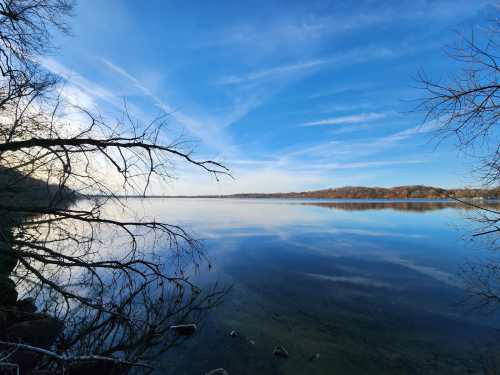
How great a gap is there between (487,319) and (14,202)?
36.3ft

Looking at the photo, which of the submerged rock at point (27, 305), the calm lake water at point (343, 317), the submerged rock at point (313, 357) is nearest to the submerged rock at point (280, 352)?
the calm lake water at point (343, 317)

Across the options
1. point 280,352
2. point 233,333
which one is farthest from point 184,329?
point 280,352

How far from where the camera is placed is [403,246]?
14.0m

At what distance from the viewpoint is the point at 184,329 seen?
205 inches

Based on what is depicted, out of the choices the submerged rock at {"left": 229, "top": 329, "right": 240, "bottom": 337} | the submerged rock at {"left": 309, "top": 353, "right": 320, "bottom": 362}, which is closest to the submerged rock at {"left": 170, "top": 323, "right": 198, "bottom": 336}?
the submerged rock at {"left": 229, "top": 329, "right": 240, "bottom": 337}

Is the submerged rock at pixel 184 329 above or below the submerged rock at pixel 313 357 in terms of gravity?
above

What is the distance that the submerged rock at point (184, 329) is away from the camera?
5136 millimetres

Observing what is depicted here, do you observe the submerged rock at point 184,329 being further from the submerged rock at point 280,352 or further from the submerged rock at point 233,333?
the submerged rock at point 280,352

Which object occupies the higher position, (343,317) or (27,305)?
(27,305)

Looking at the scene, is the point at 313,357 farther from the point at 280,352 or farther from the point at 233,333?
the point at 233,333

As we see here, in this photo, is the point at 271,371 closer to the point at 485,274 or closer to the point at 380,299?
the point at 380,299

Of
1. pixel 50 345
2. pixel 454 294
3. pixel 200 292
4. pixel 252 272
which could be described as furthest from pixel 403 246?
pixel 50 345

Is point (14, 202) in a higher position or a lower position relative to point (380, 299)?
higher

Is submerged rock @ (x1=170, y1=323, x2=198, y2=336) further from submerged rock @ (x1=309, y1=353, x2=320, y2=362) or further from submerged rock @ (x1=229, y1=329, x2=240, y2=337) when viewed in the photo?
submerged rock @ (x1=309, y1=353, x2=320, y2=362)
